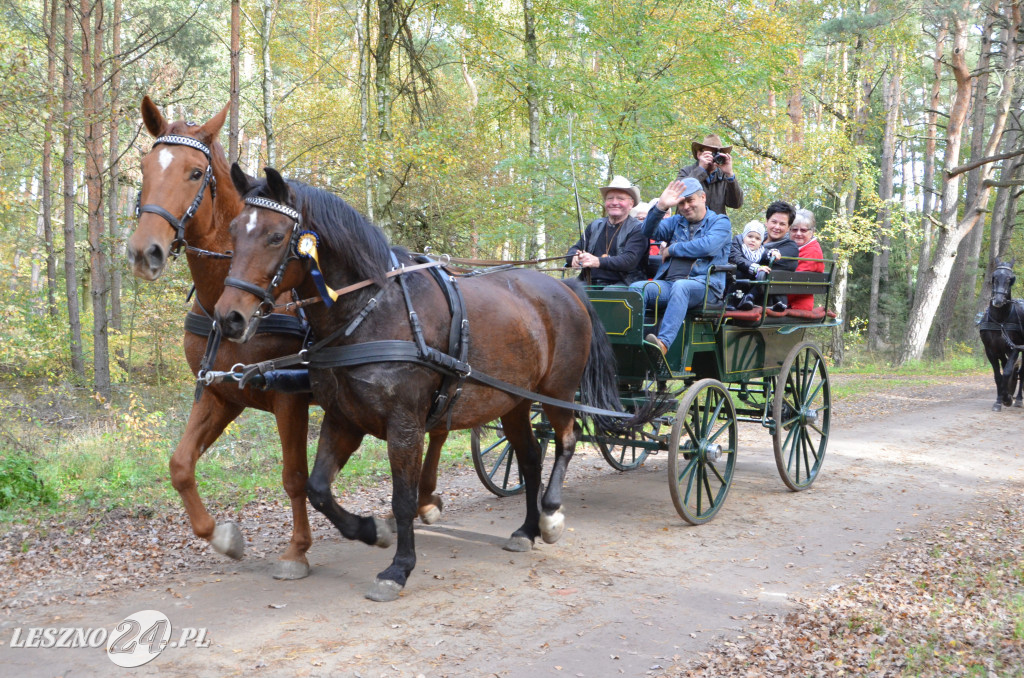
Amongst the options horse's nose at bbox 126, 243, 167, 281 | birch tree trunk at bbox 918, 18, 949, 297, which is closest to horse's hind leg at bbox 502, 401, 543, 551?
horse's nose at bbox 126, 243, 167, 281

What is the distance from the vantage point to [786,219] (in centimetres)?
830

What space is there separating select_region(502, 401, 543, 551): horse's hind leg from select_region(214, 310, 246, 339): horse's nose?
7.43 ft

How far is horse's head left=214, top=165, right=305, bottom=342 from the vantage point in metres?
3.80

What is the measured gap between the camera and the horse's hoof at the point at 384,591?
4445 millimetres

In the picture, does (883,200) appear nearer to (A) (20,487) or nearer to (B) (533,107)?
(B) (533,107)

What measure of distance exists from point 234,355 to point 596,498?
12.1 feet

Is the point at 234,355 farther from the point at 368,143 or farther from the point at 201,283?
the point at 368,143

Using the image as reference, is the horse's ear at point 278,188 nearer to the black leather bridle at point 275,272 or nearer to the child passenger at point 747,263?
the black leather bridle at point 275,272

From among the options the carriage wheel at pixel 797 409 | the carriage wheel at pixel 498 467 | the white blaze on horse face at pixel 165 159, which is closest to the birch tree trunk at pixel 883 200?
the carriage wheel at pixel 797 409

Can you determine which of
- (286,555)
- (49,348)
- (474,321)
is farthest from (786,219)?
(49,348)

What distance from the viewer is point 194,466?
4.68 m

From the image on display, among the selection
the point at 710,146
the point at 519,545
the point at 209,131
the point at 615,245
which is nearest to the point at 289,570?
the point at 519,545

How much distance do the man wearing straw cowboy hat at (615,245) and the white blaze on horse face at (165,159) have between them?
3.19 m

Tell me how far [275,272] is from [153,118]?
1504 mm
